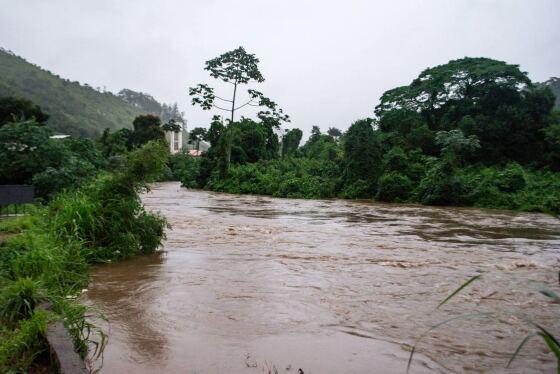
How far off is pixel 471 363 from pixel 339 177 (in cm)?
2091

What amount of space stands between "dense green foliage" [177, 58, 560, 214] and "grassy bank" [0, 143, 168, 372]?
1478 cm

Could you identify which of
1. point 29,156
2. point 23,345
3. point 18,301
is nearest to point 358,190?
point 29,156

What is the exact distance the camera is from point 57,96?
6241cm

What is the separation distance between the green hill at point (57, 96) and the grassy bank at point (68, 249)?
46.4 metres

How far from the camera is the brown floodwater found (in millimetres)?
3406

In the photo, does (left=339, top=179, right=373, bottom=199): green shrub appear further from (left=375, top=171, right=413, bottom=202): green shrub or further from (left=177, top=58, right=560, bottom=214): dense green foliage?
(left=375, top=171, right=413, bottom=202): green shrub

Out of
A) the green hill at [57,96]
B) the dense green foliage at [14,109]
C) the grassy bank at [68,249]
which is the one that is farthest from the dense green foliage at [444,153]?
the green hill at [57,96]

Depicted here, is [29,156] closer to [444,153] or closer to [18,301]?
[18,301]

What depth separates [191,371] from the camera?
315 cm

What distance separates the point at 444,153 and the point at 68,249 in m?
17.6

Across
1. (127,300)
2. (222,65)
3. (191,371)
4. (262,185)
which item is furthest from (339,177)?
(191,371)

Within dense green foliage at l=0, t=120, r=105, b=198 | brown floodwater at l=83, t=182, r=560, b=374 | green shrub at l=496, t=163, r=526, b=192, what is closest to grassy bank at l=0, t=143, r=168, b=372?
brown floodwater at l=83, t=182, r=560, b=374

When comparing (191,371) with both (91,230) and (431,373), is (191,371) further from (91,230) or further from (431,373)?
(91,230)

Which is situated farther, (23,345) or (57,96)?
(57,96)
